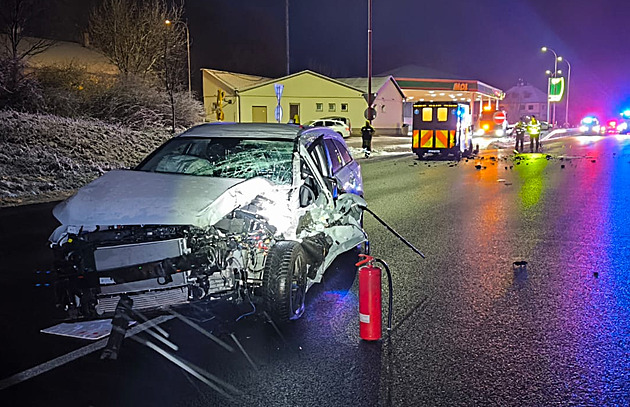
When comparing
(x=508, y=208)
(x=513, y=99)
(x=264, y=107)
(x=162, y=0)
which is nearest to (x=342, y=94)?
(x=264, y=107)

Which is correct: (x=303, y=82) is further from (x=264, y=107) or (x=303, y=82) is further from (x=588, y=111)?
(x=588, y=111)

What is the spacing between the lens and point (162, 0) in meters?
35.9

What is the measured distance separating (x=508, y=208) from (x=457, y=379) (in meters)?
8.34

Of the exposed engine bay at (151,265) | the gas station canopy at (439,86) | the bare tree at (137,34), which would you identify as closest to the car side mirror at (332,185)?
the exposed engine bay at (151,265)

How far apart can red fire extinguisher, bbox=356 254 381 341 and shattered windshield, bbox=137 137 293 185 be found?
1.60 metres

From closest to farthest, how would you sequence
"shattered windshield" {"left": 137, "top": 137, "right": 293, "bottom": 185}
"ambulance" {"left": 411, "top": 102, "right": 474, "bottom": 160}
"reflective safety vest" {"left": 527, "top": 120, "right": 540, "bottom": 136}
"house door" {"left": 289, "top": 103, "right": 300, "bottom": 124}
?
"shattered windshield" {"left": 137, "top": 137, "right": 293, "bottom": 185} < "ambulance" {"left": 411, "top": 102, "right": 474, "bottom": 160} < "reflective safety vest" {"left": 527, "top": 120, "right": 540, "bottom": 136} < "house door" {"left": 289, "top": 103, "right": 300, "bottom": 124}

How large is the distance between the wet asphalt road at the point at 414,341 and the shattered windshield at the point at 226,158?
54.3 inches

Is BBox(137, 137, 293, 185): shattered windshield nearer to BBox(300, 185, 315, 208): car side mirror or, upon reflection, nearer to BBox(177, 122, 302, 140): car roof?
BBox(177, 122, 302, 140): car roof

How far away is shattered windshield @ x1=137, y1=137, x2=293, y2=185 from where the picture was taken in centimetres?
619

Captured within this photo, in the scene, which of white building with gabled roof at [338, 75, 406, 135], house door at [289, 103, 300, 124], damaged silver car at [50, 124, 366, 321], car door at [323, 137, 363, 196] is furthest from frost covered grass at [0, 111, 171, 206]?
white building with gabled roof at [338, 75, 406, 135]

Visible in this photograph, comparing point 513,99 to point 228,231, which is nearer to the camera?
point 228,231

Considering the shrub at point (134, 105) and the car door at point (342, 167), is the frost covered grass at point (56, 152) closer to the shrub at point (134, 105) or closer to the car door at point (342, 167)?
the shrub at point (134, 105)

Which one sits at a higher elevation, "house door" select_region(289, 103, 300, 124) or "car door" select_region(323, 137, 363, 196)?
"house door" select_region(289, 103, 300, 124)

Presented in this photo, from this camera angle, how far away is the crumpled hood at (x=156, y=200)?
4699 millimetres
